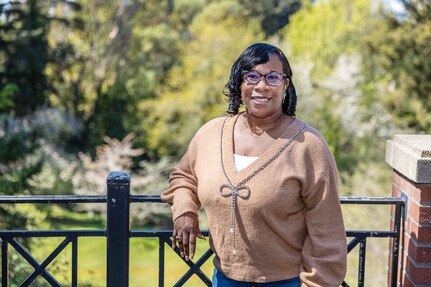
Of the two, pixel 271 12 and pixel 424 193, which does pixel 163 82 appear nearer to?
pixel 271 12

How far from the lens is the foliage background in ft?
57.6

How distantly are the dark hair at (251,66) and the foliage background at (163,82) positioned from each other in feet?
38.5

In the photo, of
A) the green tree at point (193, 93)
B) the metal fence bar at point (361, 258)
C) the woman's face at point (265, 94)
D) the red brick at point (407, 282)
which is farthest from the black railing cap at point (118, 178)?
the green tree at point (193, 93)

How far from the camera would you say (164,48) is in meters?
26.5

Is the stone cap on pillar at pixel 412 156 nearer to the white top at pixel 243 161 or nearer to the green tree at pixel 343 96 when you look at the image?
the white top at pixel 243 161

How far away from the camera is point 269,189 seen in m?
2.06

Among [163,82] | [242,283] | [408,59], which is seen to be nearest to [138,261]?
[408,59]

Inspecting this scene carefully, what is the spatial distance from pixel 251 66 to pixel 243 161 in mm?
367

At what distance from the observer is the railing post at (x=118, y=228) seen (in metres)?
2.59

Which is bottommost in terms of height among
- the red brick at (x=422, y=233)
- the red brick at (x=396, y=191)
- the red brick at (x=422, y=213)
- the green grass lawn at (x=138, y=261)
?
the green grass lawn at (x=138, y=261)

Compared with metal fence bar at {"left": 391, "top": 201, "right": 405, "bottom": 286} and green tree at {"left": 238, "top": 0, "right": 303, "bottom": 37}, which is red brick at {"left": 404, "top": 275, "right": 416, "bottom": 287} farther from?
green tree at {"left": 238, "top": 0, "right": 303, "bottom": 37}

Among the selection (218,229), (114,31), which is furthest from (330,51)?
(218,229)

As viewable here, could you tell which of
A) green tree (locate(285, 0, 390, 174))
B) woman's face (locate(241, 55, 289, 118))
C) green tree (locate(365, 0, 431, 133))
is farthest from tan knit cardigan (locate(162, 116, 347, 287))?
green tree (locate(285, 0, 390, 174))

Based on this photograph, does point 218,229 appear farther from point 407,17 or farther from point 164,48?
point 164,48
